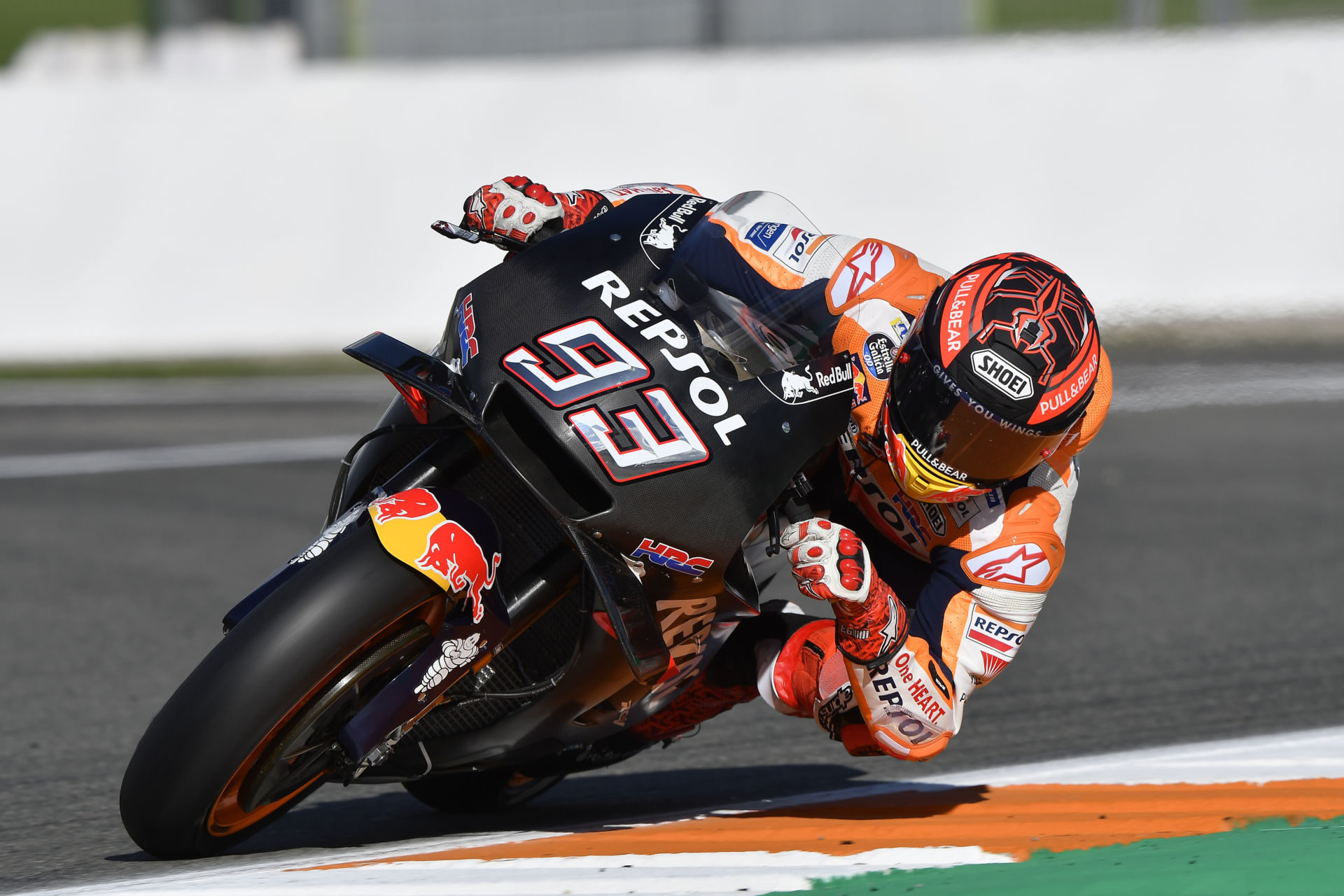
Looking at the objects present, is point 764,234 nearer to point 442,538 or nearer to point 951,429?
point 951,429

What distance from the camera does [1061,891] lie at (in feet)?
9.91

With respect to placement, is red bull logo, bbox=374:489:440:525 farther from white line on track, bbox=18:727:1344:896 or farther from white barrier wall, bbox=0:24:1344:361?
white barrier wall, bbox=0:24:1344:361

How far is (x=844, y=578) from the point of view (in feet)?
10.7

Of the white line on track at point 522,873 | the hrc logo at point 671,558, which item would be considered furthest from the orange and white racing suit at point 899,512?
the hrc logo at point 671,558

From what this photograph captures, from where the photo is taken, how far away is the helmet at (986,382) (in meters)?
3.34

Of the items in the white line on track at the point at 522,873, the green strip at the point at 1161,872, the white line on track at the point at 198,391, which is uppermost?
the green strip at the point at 1161,872

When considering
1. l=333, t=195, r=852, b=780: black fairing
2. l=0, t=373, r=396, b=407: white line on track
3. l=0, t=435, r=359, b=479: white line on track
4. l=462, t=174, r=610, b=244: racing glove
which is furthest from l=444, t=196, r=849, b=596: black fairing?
l=0, t=373, r=396, b=407: white line on track

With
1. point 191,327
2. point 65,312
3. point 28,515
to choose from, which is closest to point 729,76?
point 191,327

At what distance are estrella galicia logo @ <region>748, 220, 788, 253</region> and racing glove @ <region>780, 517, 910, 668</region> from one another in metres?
0.66

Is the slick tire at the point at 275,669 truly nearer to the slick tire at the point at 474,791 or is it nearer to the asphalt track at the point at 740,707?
A: the asphalt track at the point at 740,707

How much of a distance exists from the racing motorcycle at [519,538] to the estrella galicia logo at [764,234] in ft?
0.28

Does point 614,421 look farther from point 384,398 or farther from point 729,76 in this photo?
point 729,76

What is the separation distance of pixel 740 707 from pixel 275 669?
8.42ft

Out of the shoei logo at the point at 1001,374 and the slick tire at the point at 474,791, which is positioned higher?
the shoei logo at the point at 1001,374
